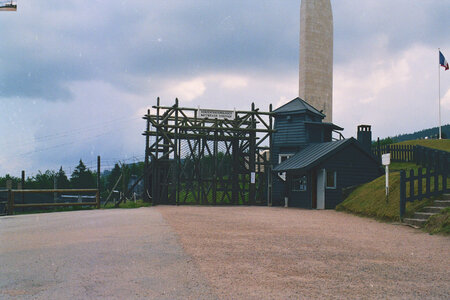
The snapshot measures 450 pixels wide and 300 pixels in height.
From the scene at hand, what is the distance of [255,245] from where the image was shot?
10.1 m

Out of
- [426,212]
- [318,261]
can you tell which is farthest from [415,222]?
[318,261]

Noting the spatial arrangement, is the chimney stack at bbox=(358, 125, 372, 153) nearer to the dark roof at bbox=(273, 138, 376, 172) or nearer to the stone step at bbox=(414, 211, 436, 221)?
the dark roof at bbox=(273, 138, 376, 172)

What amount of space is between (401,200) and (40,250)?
11728mm

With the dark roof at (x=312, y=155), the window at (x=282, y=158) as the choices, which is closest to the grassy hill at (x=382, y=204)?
the dark roof at (x=312, y=155)

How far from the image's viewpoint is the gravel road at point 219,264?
621 cm

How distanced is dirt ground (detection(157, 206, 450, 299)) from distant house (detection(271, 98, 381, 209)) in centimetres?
1129

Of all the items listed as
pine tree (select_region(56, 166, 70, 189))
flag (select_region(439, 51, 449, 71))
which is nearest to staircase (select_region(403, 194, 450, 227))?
flag (select_region(439, 51, 449, 71))

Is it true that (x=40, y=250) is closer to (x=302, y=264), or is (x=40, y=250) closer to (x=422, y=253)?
(x=302, y=264)

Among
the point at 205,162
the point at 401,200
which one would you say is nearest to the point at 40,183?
the point at 205,162

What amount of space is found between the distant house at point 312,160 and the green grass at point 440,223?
34.3 ft

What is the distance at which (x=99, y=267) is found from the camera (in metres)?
7.55

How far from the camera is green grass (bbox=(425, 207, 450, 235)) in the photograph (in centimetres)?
1295

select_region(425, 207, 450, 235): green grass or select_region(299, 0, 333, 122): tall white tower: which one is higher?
select_region(299, 0, 333, 122): tall white tower

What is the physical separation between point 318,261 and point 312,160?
16950 millimetres
